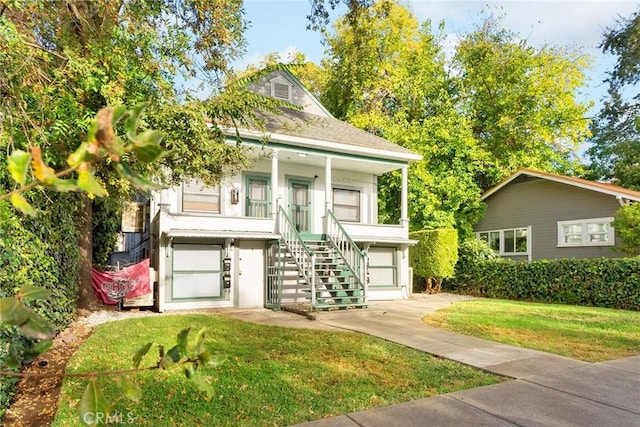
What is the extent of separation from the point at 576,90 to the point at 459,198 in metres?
9.06

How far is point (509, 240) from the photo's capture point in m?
19.8

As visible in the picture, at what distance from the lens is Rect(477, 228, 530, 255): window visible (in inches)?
751

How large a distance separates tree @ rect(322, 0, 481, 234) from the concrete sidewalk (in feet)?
44.1

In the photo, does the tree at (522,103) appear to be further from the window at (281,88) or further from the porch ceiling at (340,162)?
the window at (281,88)

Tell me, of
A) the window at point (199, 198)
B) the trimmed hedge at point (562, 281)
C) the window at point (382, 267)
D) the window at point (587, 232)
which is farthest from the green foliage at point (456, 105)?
the window at point (199, 198)

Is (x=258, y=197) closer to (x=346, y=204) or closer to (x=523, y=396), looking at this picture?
(x=346, y=204)

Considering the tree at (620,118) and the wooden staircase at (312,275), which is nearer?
the wooden staircase at (312,275)

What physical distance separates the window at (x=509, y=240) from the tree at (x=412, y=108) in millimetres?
1132

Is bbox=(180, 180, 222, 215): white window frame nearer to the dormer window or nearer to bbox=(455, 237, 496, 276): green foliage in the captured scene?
the dormer window

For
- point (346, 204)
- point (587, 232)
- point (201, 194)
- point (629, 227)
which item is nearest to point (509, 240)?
point (587, 232)

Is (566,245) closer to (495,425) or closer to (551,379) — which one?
(551,379)

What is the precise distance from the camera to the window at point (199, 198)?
41.6 ft

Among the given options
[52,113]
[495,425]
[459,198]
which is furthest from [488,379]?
[459,198]

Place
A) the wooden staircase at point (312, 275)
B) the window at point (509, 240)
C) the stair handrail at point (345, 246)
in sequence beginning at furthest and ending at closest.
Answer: the window at point (509, 240)
the stair handrail at point (345, 246)
the wooden staircase at point (312, 275)
